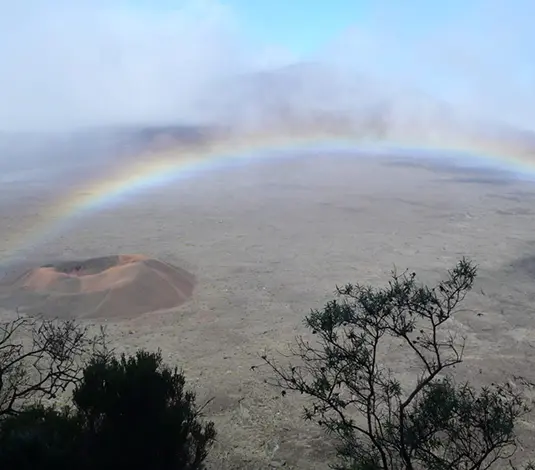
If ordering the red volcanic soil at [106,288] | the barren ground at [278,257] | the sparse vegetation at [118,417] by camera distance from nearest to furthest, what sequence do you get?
the sparse vegetation at [118,417] < the barren ground at [278,257] < the red volcanic soil at [106,288]

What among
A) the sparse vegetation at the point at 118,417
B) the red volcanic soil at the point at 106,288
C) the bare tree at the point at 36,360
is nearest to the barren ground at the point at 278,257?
the red volcanic soil at the point at 106,288

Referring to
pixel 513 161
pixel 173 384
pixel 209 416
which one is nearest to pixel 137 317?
pixel 209 416

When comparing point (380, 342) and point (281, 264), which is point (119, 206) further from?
point (380, 342)

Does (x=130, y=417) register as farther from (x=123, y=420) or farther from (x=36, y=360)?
(x=36, y=360)

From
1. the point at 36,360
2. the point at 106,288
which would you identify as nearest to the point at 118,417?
the point at 36,360

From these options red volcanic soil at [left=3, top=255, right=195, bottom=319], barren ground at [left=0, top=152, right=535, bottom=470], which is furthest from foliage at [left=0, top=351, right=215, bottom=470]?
red volcanic soil at [left=3, top=255, right=195, bottom=319]

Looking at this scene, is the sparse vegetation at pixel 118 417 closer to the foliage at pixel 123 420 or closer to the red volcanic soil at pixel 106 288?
the foliage at pixel 123 420

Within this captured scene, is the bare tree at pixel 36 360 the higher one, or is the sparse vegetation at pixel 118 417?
the bare tree at pixel 36 360

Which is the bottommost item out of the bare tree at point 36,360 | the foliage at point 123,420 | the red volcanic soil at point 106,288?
the foliage at point 123,420
